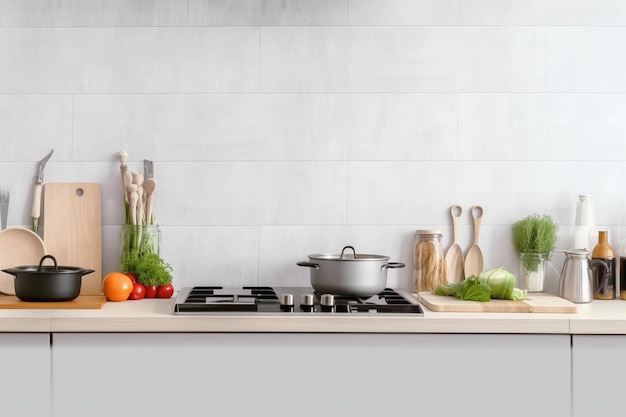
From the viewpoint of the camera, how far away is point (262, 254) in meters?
2.31

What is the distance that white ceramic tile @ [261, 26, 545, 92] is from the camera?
91.3 inches

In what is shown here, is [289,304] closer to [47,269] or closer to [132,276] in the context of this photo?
[132,276]

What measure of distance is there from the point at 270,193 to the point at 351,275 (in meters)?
0.52

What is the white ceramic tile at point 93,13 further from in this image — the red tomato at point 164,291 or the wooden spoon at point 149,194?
the red tomato at point 164,291

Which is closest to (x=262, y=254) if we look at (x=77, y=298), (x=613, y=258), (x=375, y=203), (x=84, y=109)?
(x=375, y=203)

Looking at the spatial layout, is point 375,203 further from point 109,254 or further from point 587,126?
point 109,254

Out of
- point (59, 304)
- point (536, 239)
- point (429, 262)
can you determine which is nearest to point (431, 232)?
point (429, 262)

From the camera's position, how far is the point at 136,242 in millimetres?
2205

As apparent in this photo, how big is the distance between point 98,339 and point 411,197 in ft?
3.74

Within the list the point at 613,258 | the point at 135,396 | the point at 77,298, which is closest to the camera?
the point at 135,396

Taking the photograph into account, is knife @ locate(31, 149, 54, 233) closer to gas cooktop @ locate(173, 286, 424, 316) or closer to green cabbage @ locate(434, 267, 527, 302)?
gas cooktop @ locate(173, 286, 424, 316)

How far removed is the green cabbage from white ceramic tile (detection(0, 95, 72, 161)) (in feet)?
4.59

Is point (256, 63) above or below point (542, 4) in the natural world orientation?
below

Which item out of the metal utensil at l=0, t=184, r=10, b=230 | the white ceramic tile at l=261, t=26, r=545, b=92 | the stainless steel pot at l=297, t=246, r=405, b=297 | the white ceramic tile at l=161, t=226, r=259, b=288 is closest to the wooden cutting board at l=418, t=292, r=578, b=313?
the stainless steel pot at l=297, t=246, r=405, b=297
